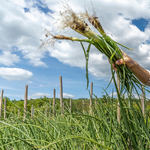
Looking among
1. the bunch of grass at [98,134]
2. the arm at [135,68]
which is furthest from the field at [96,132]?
the arm at [135,68]

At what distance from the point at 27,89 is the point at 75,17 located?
247 inches

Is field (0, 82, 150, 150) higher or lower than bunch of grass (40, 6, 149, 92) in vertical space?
lower

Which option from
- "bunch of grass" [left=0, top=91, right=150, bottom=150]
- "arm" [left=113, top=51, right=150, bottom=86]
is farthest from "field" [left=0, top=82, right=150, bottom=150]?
"arm" [left=113, top=51, right=150, bottom=86]

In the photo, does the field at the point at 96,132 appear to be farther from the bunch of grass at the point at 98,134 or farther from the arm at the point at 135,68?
the arm at the point at 135,68

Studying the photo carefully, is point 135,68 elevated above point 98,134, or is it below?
above

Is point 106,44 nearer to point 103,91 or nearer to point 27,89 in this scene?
point 103,91

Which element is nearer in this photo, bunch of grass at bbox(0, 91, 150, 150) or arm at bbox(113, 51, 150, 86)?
bunch of grass at bbox(0, 91, 150, 150)

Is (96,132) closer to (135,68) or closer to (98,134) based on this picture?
(98,134)

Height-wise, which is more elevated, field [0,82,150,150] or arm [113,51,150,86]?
arm [113,51,150,86]

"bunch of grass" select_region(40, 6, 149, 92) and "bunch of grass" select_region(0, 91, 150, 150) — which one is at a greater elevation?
"bunch of grass" select_region(40, 6, 149, 92)

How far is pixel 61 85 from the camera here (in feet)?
20.4

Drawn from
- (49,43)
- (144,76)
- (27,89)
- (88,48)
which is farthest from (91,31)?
(27,89)

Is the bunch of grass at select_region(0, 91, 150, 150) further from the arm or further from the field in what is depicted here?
the arm

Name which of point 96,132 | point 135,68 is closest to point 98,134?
point 96,132
